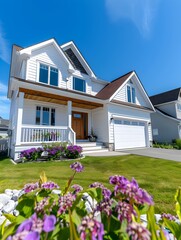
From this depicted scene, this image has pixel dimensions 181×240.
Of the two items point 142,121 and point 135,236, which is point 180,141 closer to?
point 142,121

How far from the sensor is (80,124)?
1216cm

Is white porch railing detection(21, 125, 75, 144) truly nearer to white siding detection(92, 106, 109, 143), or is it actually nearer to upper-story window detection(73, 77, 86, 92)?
white siding detection(92, 106, 109, 143)

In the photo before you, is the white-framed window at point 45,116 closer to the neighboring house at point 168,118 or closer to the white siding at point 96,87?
the white siding at point 96,87

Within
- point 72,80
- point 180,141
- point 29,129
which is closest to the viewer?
point 29,129

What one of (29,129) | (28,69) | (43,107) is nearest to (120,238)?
(29,129)

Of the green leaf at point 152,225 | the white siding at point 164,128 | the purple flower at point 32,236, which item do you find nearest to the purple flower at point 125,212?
the green leaf at point 152,225

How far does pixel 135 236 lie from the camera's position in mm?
567

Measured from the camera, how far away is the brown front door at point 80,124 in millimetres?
11836

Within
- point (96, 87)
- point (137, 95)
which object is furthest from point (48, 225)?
point (137, 95)

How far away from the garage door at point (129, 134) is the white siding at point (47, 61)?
6107mm

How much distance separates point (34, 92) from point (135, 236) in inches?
343

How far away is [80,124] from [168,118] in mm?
13590

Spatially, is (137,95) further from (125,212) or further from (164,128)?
(125,212)

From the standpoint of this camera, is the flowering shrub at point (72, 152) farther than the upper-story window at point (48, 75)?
No
